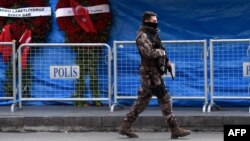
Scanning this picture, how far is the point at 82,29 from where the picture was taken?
38.7 ft

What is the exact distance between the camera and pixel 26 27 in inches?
471

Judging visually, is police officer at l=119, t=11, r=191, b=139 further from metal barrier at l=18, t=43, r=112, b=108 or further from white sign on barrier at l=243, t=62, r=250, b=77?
white sign on barrier at l=243, t=62, r=250, b=77

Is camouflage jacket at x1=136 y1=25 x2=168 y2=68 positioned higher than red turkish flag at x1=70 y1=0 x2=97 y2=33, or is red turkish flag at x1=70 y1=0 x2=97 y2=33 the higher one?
red turkish flag at x1=70 y1=0 x2=97 y2=33

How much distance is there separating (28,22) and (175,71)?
291cm

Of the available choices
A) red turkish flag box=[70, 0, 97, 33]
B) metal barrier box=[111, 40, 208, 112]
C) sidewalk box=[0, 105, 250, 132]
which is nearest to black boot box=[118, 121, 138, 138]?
sidewalk box=[0, 105, 250, 132]

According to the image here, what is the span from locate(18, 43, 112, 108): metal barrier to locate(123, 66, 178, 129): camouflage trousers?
6.05 feet

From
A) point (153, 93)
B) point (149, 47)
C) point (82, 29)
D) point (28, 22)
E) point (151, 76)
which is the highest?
point (28, 22)

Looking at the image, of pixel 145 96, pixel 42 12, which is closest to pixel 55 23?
pixel 42 12

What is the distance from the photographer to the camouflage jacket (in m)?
8.98

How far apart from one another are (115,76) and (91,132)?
127 cm

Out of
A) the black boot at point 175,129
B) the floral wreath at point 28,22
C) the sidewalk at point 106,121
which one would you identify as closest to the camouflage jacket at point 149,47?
the black boot at point 175,129

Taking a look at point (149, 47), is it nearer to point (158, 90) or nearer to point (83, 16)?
point (158, 90)

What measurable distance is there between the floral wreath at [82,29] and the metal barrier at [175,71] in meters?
0.72

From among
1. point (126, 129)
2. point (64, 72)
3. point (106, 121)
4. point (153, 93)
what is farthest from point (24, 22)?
point (153, 93)
